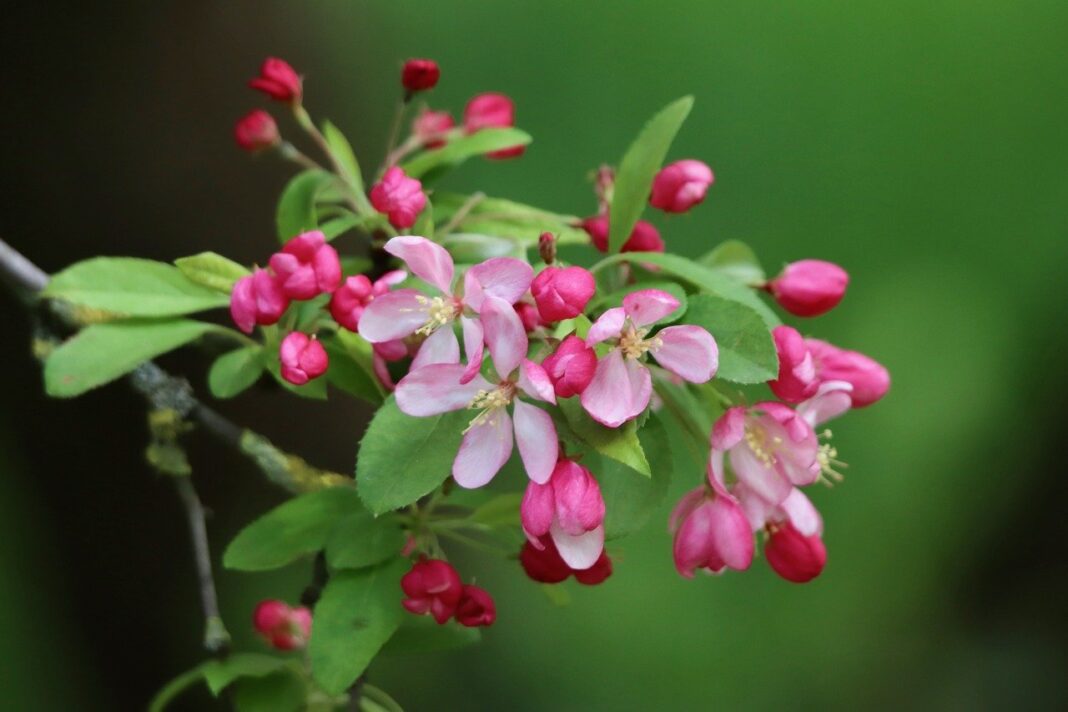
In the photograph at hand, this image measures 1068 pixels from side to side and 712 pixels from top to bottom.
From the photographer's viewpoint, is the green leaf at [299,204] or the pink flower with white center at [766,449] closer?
the pink flower with white center at [766,449]

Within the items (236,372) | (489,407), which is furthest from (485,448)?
(236,372)

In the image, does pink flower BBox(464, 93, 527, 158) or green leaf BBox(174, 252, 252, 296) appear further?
pink flower BBox(464, 93, 527, 158)

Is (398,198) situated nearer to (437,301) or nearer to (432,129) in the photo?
(437,301)

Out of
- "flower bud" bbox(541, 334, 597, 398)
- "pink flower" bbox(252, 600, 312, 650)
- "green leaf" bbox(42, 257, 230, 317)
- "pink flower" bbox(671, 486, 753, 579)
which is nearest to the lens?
"flower bud" bbox(541, 334, 597, 398)

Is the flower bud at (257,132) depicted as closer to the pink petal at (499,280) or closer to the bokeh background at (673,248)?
the pink petal at (499,280)

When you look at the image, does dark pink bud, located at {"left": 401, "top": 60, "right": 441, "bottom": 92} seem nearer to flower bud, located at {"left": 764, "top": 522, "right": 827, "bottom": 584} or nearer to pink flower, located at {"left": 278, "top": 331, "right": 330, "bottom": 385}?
pink flower, located at {"left": 278, "top": 331, "right": 330, "bottom": 385}

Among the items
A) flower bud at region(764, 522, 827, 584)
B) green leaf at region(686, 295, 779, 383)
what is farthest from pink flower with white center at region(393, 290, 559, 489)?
flower bud at region(764, 522, 827, 584)

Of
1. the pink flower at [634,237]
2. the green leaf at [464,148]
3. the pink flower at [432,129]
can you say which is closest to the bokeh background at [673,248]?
the pink flower at [432,129]

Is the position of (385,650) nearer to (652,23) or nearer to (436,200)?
(436,200)

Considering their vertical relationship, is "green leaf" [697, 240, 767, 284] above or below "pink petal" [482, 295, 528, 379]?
below
